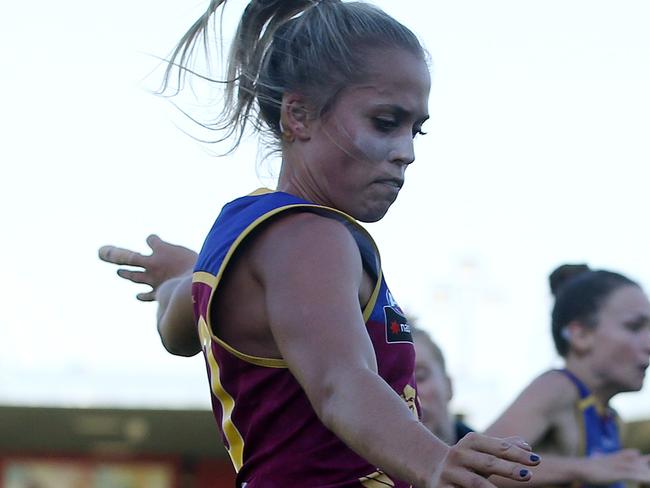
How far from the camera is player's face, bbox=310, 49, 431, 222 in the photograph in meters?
2.44

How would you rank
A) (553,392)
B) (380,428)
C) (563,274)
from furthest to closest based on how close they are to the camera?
Result: (563,274), (553,392), (380,428)

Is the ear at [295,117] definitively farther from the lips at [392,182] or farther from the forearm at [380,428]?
the forearm at [380,428]

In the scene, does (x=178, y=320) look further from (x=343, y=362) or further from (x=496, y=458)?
(x=496, y=458)

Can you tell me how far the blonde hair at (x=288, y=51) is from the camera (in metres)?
2.52

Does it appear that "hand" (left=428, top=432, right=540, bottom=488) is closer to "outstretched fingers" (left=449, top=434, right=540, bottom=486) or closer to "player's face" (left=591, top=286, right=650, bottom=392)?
"outstretched fingers" (left=449, top=434, right=540, bottom=486)

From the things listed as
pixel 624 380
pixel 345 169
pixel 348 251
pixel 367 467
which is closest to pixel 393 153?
pixel 345 169

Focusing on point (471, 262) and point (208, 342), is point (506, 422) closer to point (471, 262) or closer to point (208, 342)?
point (208, 342)

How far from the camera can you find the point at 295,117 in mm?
2596

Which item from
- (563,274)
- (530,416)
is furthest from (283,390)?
(563,274)

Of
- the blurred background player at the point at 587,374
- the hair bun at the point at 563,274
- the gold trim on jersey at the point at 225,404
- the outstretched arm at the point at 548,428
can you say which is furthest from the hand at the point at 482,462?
the hair bun at the point at 563,274

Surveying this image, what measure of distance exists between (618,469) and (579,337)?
82 cm

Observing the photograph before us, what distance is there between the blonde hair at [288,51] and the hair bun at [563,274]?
329 centimetres

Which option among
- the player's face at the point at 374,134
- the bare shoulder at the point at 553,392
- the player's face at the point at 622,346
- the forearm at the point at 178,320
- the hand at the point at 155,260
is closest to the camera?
the player's face at the point at 374,134

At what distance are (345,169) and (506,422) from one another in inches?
117
